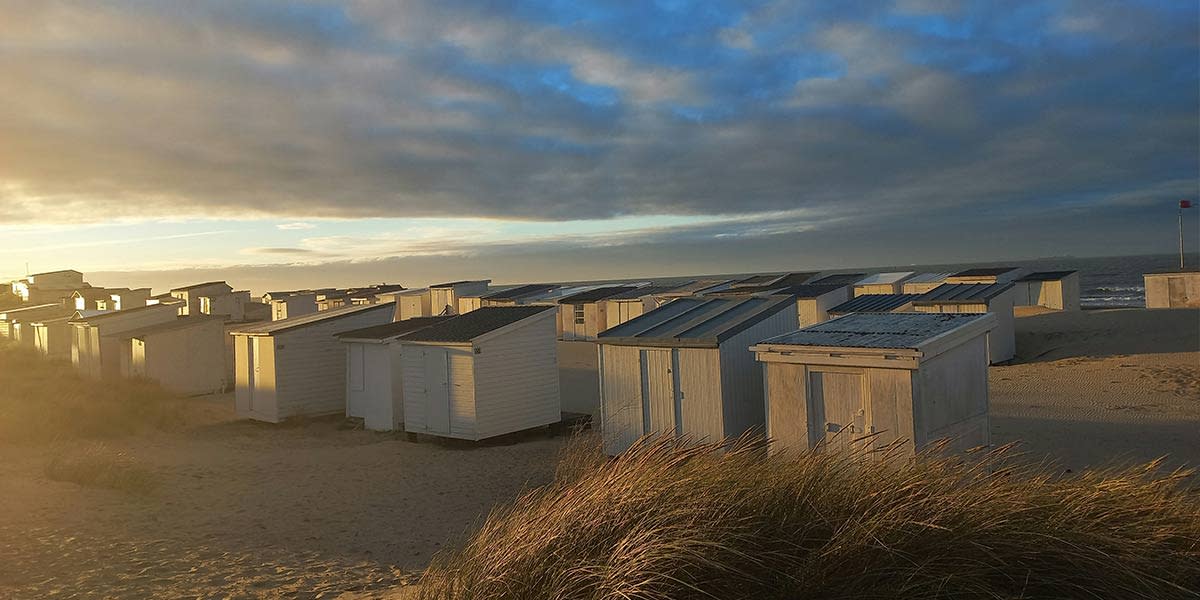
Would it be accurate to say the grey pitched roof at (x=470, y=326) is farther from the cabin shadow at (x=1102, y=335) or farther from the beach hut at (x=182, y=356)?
the cabin shadow at (x=1102, y=335)

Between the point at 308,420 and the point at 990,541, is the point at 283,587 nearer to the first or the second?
the point at 990,541

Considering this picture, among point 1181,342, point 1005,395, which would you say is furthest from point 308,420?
point 1181,342

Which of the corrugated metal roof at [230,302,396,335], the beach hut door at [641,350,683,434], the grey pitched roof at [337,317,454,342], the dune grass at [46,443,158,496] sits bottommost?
the dune grass at [46,443,158,496]

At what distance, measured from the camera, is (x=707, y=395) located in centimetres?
1124

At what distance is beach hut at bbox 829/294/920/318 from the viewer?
22.3 meters

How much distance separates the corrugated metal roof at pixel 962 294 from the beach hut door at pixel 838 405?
618 inches

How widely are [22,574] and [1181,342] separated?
28.4 meters

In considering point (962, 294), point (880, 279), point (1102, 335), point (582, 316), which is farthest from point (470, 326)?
point (880, 279)

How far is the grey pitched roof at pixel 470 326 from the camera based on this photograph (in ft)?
49.3

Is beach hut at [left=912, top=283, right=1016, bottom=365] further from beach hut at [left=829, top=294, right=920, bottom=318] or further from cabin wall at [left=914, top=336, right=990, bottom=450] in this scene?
cabin wall at [left=914, top=336, right=990, bottom=450]

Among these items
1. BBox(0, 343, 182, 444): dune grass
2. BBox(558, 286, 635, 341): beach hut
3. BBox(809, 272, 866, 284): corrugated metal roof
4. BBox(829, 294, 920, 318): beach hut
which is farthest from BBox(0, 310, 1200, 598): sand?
BBox(558, 286, 635, 341): beach hut

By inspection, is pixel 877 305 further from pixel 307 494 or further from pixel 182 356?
pixel 182 356

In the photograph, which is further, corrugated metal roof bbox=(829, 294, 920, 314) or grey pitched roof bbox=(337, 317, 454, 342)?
corrugated metal roof bbox=(829, 294, 920, 314)

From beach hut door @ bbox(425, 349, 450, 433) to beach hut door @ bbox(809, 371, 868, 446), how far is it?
7.77m
